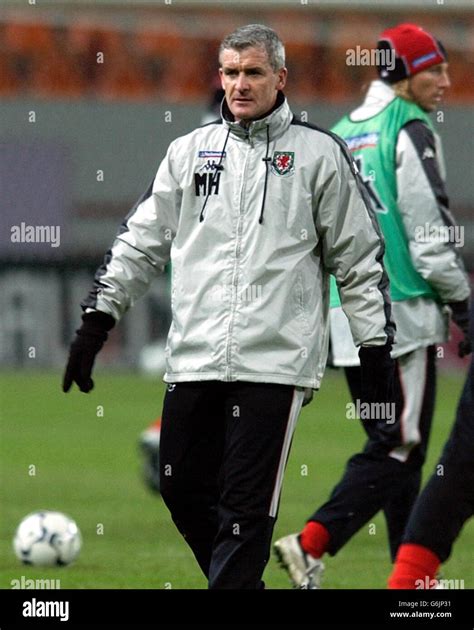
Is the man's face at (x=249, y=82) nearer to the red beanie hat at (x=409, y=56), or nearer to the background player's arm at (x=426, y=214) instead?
the background player's arm at (x=426, y=214)

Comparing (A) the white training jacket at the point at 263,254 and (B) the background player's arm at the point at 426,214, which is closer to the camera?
(A) the white training jacket at the point at 263,254

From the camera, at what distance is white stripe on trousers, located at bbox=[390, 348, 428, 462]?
7027mm

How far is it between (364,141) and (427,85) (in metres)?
0.38

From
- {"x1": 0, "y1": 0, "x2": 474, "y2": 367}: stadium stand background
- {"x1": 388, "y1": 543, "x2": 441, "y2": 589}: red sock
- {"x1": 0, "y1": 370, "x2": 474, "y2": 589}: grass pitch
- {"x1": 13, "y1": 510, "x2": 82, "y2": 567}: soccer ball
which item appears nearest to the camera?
{"x1": 388, "y1": 543, "x2": 441, "y2": 589}: red sock

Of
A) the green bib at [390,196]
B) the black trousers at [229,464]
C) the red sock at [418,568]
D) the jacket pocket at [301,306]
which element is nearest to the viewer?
the black trousers at [229,464]

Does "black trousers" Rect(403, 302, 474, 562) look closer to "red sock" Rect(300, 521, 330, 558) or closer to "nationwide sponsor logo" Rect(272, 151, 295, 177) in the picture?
"nationwide sponsor logo" Rect(272, 151, 295, 177)

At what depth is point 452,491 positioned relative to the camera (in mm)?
5758

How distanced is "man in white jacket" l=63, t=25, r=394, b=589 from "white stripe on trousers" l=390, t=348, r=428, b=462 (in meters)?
1.26

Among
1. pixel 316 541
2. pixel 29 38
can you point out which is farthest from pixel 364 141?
pixel 29 38

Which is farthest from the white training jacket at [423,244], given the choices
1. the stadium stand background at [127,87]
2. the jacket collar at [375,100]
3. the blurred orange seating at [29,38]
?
the blurred orange seating at [29,38]

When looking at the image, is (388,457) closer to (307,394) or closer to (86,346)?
(307,394)

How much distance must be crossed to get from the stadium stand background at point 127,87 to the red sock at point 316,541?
56.5ft

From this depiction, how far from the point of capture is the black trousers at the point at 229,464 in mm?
5492

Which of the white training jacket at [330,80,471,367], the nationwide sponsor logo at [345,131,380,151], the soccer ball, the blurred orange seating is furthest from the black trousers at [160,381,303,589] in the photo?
the blurred orange seating
